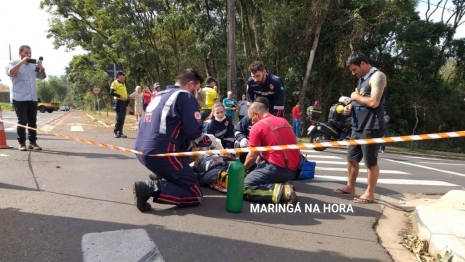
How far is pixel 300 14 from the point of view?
1720 centimetres

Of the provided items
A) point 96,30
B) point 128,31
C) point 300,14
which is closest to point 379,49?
point 300,14

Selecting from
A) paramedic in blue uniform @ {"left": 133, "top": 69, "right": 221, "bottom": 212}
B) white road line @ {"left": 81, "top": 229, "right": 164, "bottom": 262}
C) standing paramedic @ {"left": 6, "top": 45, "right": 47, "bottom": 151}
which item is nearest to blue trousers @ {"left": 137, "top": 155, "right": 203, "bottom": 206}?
paramedic in blue uniform @ {"left": 133, "top": 69, "right": 221, "bottom": 212}

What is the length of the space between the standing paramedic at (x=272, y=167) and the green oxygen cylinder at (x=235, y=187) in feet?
1.65

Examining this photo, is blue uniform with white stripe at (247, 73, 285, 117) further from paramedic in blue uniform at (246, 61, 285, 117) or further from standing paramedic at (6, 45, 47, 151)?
standing paramedic at (6, 45, 47, 151)

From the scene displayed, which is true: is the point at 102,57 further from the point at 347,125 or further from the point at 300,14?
the point at 347,125

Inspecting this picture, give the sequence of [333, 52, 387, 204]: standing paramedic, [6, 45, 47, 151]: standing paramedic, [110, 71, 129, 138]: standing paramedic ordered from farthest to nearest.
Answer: [110, 71, 129, 138]: standing paramedic < [6, 45, 47, 151]: standing paramedic < [333, 52, 387, 204]: standing paramedic

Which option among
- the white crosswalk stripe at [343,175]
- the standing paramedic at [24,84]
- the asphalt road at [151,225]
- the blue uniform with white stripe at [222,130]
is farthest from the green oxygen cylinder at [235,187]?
the standing paramedic at [24,84]

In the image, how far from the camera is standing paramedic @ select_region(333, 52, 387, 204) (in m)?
4.33

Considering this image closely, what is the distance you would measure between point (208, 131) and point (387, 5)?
51.6 ft

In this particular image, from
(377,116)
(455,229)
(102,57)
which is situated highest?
(102,57)

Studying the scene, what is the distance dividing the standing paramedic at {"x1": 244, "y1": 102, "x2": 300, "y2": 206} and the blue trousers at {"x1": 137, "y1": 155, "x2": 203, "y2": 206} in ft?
2.68

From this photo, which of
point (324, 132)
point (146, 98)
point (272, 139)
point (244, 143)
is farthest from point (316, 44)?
point (272, 139)

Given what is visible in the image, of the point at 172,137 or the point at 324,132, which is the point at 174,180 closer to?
the point at 172,137

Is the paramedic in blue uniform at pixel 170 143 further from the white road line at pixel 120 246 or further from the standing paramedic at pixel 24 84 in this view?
the standing paramedic at pixel 24 84
